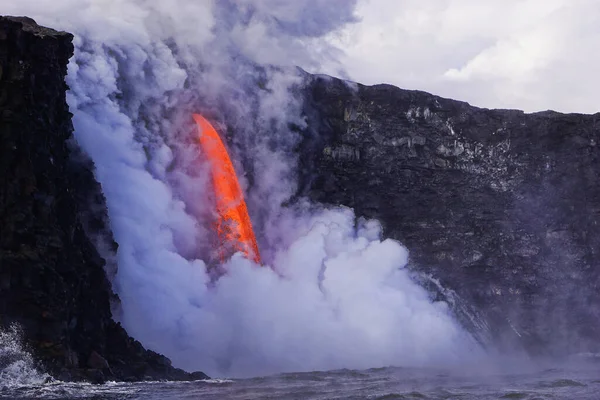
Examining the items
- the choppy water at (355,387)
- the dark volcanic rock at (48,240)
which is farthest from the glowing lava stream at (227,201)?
the dark volcanic rock at (48,240)

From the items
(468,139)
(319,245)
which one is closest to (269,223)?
(319,245)

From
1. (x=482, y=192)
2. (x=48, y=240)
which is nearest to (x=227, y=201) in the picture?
(x=48, y=240)

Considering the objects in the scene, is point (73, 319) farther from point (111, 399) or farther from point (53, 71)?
point (53, 71)

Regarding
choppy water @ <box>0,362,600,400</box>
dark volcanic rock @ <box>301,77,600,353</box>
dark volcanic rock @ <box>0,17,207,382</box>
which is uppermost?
dark volcanic rock @ <box>301,77,600,353</box>

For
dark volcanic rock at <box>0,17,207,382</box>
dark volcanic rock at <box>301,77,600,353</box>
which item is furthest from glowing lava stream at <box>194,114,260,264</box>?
dark volcanic rock at <box>0,17,207,382</box>

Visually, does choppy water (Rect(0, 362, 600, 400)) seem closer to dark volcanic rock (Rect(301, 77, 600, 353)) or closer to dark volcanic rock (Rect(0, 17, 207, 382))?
dark volcanic rock (Rect(0, 17, 207, 382))
